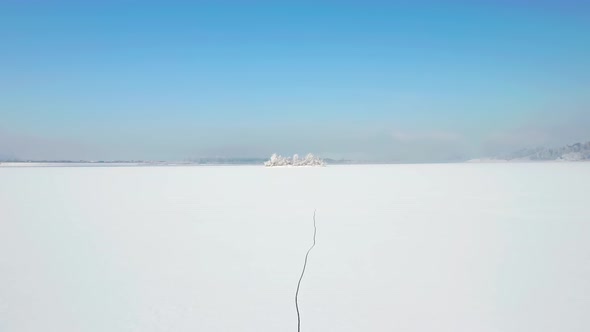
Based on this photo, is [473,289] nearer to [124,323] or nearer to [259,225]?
[124,323]

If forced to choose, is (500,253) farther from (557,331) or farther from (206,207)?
(206,207)

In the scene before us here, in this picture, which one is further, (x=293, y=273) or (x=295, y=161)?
(x=295, y=161)

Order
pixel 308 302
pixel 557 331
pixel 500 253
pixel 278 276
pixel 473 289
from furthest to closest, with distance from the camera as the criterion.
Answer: pixel 500 253
pixel 278 276
pixel 473 289
pixel 308 302
pixel 557 331

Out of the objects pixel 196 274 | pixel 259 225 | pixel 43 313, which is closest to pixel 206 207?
pixel 259 225

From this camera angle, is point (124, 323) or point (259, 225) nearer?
point (124, 323)

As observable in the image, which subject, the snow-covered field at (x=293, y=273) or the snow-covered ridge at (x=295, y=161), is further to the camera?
the snow-covered ridge at (x=295, y=161)

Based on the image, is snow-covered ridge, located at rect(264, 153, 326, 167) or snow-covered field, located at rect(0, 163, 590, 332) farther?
snow-covered ridge, located at rect(264, 153, 326, 167)

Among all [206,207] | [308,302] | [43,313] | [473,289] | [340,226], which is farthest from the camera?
A: [206,207]

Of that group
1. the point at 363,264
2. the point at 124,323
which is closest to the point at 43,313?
the point at 124,323

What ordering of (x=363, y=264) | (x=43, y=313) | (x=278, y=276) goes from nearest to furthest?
(x=43, y=313)
(x=278, y=276)
(x=363, y=264)
